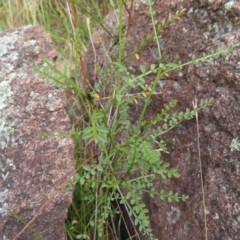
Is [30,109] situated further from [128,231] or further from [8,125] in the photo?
[128,231]

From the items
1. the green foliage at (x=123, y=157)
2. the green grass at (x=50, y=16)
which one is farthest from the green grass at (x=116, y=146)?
the green grass at (x=50, y=16)

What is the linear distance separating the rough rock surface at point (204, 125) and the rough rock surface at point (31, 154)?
0.32 metres

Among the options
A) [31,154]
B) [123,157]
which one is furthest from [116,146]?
[31,154]

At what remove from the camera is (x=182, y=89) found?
1523mm

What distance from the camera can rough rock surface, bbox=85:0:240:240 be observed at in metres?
1.36

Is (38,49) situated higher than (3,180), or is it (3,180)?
(38,49)

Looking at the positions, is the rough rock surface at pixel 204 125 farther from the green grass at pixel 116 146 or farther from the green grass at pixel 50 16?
the green grass at pixel 50 16

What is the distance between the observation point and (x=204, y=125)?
1.44m

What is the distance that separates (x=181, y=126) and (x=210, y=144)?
132 millimetres

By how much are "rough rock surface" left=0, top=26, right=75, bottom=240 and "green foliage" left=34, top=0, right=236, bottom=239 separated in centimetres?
8

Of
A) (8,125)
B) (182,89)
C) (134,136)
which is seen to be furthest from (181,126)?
(8,125)

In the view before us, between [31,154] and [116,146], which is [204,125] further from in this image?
[31,154]

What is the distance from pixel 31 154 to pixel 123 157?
0.30 meters

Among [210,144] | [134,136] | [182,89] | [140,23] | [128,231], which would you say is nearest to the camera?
[134,136]
